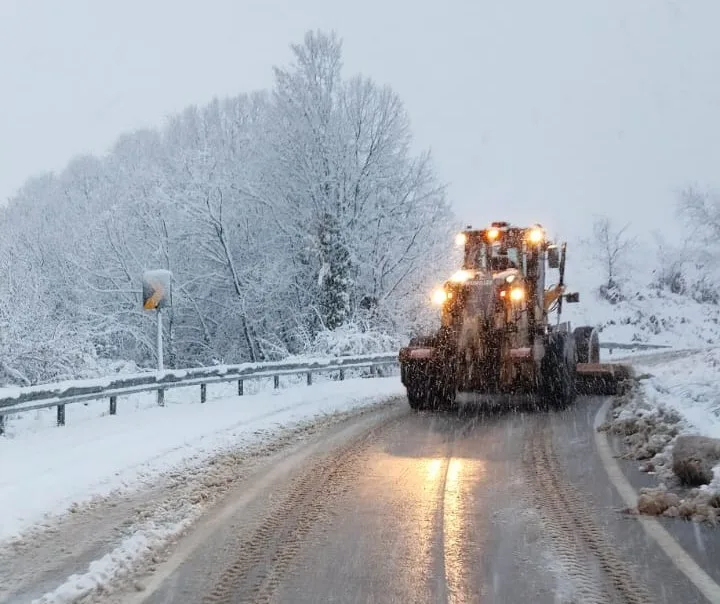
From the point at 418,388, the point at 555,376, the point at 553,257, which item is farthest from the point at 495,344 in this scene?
the point at 553,257

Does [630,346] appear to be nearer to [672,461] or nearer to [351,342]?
[351,342]

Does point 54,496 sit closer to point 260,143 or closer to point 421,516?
point 421,516

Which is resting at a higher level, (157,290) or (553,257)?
(553,257)

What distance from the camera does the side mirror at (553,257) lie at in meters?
15.4

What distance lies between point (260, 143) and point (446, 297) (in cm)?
1531

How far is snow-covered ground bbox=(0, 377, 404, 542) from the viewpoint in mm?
7578

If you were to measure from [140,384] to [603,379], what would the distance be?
370 inches

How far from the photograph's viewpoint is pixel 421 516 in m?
6.38

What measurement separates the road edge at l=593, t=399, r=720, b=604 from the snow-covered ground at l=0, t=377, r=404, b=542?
479 centimetres

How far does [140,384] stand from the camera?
13992mm

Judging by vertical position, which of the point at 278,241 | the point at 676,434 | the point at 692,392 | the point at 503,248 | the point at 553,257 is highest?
the point at 278,241

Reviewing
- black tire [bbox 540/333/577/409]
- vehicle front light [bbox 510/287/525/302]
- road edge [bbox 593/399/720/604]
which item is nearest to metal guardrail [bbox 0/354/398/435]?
vehicle front light [bbox 510/287/525/302]

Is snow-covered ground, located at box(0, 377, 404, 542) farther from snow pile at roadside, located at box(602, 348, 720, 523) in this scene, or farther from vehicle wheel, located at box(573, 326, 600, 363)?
vehicle wheel, located at box(573, 326, 600, 363)

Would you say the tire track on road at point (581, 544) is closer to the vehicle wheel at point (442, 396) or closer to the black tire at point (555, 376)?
the vehicle wheel at point (442, 396)
